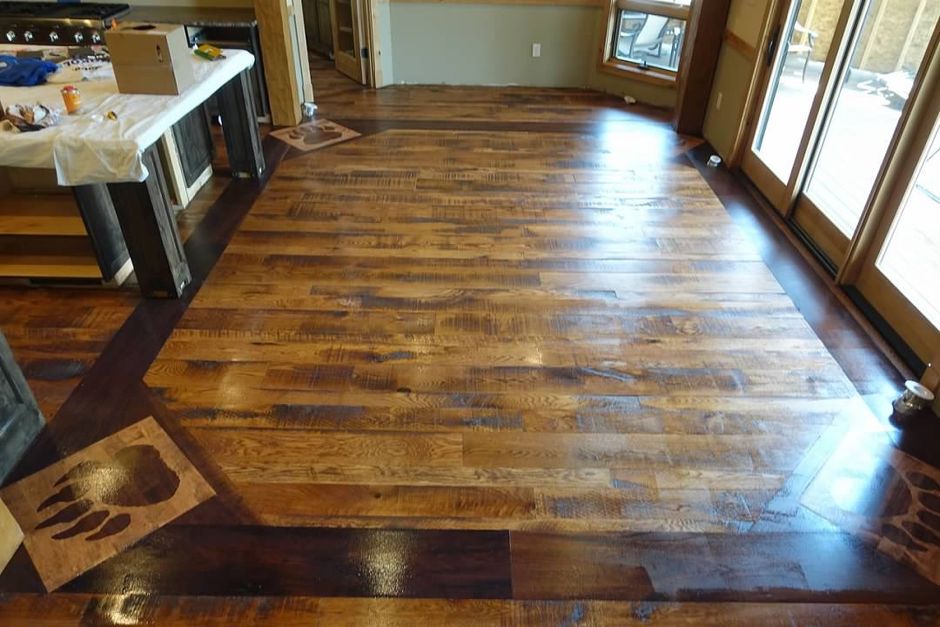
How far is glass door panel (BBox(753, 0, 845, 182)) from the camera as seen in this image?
135 inches

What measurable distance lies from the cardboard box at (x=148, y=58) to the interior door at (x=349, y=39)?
3.38 meters

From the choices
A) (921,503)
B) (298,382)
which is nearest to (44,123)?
(298,382)

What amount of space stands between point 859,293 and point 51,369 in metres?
3.60

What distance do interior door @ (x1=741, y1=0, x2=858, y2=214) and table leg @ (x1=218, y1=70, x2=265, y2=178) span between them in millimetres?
3314

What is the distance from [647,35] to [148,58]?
4.48 metres

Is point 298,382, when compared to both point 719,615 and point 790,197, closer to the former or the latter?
point 719,615

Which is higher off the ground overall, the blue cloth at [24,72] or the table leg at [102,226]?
the blue cloth at [24,72]

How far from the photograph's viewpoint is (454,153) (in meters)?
4.55

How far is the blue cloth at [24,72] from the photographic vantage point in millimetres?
2826

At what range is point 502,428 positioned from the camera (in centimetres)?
220

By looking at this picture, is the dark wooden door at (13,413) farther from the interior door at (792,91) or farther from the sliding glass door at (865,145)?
the interior door at (792,91)

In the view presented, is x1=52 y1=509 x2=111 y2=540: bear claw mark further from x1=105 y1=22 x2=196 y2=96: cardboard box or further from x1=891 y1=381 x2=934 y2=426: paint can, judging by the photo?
x1=891 y1=381 x2=934 y2=426: paint can

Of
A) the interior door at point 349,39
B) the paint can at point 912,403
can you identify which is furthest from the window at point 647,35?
the paint can at point 912,403

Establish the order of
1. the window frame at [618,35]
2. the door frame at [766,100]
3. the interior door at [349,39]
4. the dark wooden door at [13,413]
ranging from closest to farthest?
the dark wooden door at [13,413] < the door frame at [766,100] < the window frame at [618,35] < the interior door at [349,39]
